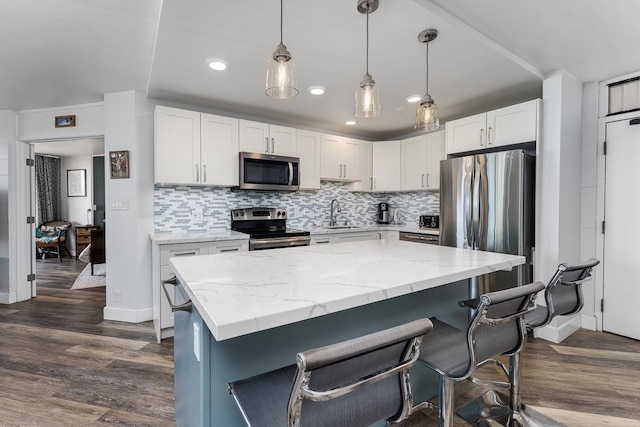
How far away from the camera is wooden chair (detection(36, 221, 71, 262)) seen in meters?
6.61

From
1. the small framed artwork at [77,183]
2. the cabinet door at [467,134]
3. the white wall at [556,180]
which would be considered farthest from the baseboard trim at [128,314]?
the small framed artwork at [77,183]

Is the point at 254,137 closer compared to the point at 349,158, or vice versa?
the point at 254,137

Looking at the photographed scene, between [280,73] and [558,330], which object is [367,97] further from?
[558,330]

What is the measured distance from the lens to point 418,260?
1670mm

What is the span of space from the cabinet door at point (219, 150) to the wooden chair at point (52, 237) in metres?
5.45

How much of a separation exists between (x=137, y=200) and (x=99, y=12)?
1.77m

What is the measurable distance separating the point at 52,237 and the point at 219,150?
222 inches

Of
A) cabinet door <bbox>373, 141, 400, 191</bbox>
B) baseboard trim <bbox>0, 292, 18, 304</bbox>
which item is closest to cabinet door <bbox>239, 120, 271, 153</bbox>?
cabinet door <bbox>373, 141, 400, 191</bbox>

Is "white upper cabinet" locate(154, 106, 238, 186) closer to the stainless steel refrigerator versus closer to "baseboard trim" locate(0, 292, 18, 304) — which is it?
the stainless steel refrigerator

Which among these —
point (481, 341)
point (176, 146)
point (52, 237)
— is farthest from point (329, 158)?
point (52, 237)

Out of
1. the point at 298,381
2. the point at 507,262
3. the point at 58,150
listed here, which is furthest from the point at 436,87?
the point at 58,150

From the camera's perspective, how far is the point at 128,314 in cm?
332

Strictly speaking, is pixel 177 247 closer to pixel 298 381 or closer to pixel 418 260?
pixel 418 260

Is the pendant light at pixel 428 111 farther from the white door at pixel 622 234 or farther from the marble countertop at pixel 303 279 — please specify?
the white door at pixel 622 234
